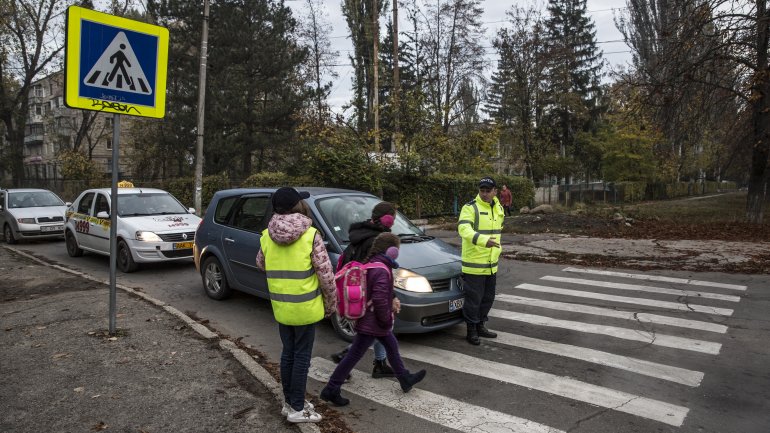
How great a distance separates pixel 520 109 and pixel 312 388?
3621 cm

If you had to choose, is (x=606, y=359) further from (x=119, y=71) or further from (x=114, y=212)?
(x=119, y=71)

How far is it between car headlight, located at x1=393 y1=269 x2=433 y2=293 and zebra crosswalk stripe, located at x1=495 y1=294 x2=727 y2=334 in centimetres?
274

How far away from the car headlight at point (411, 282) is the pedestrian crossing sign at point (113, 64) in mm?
3096

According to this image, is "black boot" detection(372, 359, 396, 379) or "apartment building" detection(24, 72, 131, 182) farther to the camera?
"apartment building" detection(24, 72, 131, 182)

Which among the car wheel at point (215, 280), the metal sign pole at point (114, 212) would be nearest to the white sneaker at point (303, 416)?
the metal sign pole at point (114, 212)

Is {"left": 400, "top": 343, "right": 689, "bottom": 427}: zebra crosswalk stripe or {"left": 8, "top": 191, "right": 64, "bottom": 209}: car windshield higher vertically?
{"left": 8, "top": 191, "right": 64, "bottom": 209}: car windshield

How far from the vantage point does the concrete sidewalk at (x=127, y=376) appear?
3773 millimetres

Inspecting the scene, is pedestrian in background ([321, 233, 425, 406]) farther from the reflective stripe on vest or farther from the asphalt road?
the reflective stripe on vest

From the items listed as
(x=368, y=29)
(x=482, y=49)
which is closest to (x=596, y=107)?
(x=482, y=49)

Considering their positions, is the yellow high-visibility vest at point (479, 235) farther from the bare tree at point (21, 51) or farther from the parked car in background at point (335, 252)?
the bare tree at point (21, 51)

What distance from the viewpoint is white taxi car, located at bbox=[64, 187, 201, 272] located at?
9.64 m

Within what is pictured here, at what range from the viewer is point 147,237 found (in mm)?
9617

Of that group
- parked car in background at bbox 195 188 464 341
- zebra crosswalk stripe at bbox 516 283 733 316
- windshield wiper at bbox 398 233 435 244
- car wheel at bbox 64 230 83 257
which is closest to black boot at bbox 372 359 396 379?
parked car in background at bbox 195 188 464 341

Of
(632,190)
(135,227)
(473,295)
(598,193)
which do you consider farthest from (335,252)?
(632,190)
